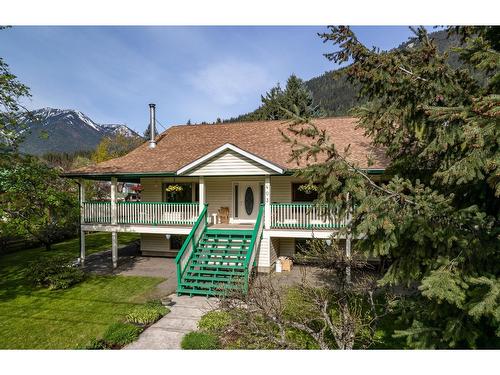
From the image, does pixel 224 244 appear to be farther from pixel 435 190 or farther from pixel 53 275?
pixel 435 190

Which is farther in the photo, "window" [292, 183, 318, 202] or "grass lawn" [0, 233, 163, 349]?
"window" [292, 183, 318, 202]

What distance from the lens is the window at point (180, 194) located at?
1514cm

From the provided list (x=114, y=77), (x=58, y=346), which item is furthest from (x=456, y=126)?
(x=114, y=77)

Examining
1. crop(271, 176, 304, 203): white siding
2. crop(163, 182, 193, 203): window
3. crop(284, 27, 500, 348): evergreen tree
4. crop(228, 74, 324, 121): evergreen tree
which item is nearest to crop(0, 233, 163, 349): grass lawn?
crop(163, 182, 193, 203): window

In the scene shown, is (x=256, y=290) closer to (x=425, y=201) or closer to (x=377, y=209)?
(x=377, y=209)

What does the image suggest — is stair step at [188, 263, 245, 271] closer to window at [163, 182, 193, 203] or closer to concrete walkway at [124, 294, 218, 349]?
concrete walkway at [124, 294, 218, 349]

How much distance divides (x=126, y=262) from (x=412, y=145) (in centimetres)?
1311

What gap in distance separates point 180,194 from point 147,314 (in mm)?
8278

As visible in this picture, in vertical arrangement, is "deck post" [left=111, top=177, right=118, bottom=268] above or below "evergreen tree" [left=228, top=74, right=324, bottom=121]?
below

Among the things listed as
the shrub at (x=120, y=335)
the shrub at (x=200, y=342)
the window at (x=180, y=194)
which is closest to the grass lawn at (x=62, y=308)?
the shrub at (x=120, y=335)

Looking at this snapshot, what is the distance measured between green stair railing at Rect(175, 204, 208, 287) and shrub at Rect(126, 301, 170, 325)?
1.58 m

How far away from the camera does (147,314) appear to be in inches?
301

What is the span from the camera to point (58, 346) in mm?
6660

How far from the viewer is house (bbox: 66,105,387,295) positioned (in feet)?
35.8
